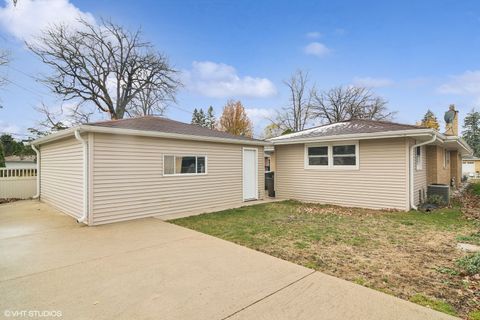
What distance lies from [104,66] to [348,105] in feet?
84.2

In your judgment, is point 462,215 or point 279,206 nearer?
point 462,215

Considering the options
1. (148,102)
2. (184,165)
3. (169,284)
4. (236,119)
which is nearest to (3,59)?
(148,102)

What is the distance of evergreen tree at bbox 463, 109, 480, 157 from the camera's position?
1980 inches

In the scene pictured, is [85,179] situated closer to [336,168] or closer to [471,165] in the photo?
[336,168]

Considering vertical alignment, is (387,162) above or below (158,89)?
below

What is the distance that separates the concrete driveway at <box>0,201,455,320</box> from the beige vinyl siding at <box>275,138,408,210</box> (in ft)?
20.8

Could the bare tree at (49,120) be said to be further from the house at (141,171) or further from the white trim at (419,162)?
the white trim at (419,162)

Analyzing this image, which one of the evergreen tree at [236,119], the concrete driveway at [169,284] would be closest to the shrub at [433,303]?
the concrete driveway at [169,284]

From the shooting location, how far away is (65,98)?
22672mm

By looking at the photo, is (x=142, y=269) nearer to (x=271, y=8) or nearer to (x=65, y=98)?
(x=271, y=8)

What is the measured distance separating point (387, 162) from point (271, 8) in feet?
29.3

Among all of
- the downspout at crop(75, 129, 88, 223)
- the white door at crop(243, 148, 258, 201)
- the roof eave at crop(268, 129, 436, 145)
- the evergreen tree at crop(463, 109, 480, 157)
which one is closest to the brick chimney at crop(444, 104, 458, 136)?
the roof eave at crop(268, 129, 436, 145)

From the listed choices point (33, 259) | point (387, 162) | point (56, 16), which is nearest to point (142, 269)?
point (33, 259)

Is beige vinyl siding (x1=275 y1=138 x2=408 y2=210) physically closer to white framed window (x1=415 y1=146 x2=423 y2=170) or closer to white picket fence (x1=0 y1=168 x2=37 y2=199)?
white framed window (x1=415 y1=146 x2=423 y2=170)
